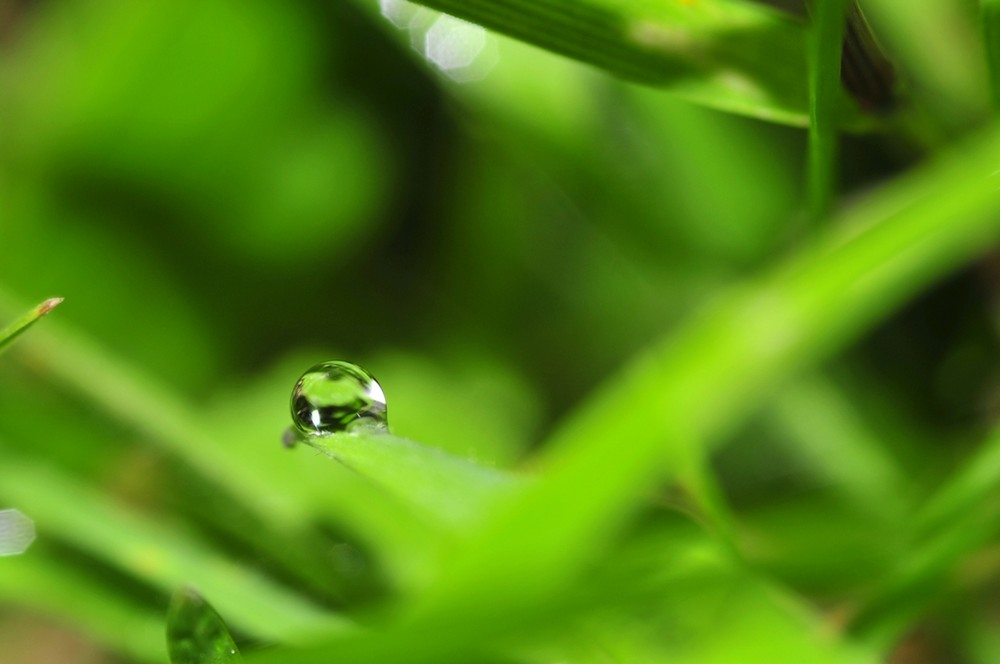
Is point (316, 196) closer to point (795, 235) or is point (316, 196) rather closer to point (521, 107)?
point (521, 107)

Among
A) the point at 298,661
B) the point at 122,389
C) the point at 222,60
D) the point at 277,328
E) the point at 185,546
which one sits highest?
the point at 222,60

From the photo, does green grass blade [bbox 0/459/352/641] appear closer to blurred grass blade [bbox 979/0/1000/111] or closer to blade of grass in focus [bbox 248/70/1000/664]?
blade of grass in focus [bbox 248/70/1000/664]

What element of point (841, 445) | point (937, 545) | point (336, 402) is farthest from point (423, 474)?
point (841, 445)

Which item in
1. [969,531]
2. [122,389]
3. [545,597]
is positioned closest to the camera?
[545,597]

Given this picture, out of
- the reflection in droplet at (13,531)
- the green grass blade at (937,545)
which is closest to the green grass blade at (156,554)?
the reflection in droplet at (13,531)

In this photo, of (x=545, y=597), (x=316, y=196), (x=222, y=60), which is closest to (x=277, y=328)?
(x=316, y=196)

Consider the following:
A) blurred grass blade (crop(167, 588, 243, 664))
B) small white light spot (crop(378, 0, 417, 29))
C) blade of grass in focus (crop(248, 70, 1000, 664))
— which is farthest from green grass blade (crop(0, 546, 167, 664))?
small white light spot (crop(378, 0, 417, 29))

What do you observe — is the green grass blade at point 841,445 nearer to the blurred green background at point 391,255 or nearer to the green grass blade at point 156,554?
the blurred green background at point 391,255
